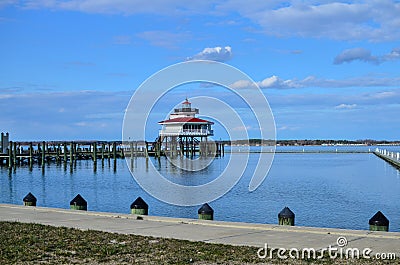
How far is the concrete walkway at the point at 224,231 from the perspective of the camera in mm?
11320

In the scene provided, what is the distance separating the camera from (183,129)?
275 ft

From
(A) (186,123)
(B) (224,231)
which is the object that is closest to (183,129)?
(A) (186,123)

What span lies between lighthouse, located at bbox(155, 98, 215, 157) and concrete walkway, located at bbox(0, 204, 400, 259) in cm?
6521

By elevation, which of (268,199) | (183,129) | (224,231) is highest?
(183,129)

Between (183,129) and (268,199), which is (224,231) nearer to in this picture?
(268,199)

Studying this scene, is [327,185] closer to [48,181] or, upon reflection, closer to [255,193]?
[255,193]

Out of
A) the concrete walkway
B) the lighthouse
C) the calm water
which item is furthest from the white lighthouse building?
the concrete walkway

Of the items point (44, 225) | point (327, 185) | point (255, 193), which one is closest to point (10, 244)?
point (44, 225)

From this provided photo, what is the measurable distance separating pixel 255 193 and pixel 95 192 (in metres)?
10.3

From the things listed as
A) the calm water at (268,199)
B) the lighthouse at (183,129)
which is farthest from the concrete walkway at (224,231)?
the lighthouse at (183,129)

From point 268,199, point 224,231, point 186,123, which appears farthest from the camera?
point 186,123

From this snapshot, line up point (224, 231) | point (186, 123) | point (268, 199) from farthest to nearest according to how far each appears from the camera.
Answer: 1. point (186, 123)
2. point (268, 199)
3. point (224, 231)

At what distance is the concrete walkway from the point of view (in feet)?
37.1

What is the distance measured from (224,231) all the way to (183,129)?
70805mm
